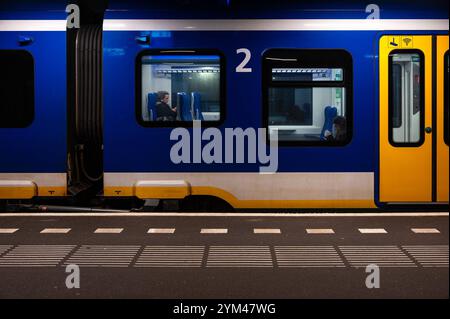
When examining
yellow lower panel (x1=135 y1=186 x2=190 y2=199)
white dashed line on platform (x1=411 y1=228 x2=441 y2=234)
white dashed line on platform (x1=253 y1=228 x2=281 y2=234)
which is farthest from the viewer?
yellow lower panel (x1=135 y1=186 x2=190 y2=199)

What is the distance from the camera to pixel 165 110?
365 inches

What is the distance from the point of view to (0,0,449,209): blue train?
9.17 m

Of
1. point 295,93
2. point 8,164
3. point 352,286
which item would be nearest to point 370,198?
point 295,93

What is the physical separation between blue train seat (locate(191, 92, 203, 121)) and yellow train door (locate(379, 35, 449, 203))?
2.31 metres

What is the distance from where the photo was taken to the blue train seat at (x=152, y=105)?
365 inches

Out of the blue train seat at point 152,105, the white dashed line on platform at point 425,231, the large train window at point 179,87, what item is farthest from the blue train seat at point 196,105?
the white dashed line on platform at point 425,231

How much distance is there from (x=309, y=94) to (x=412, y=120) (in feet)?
4.50

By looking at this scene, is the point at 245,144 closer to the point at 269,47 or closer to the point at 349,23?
the point at 269,47

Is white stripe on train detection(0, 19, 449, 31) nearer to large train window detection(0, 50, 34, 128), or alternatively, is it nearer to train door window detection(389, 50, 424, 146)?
train door window detection(389, 50, 424, 146)

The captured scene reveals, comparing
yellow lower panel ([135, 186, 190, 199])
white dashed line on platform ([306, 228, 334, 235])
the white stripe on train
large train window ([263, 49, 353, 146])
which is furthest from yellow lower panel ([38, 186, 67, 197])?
white dashed line on platform ([306, 228, 334, 235])

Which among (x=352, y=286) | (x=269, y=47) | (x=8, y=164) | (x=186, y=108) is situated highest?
(x=269, y=47)

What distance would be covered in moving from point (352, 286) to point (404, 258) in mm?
1172

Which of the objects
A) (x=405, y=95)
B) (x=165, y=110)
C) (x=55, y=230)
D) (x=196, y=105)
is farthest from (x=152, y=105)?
(x=405, y=95)

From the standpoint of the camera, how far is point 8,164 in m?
9.33
